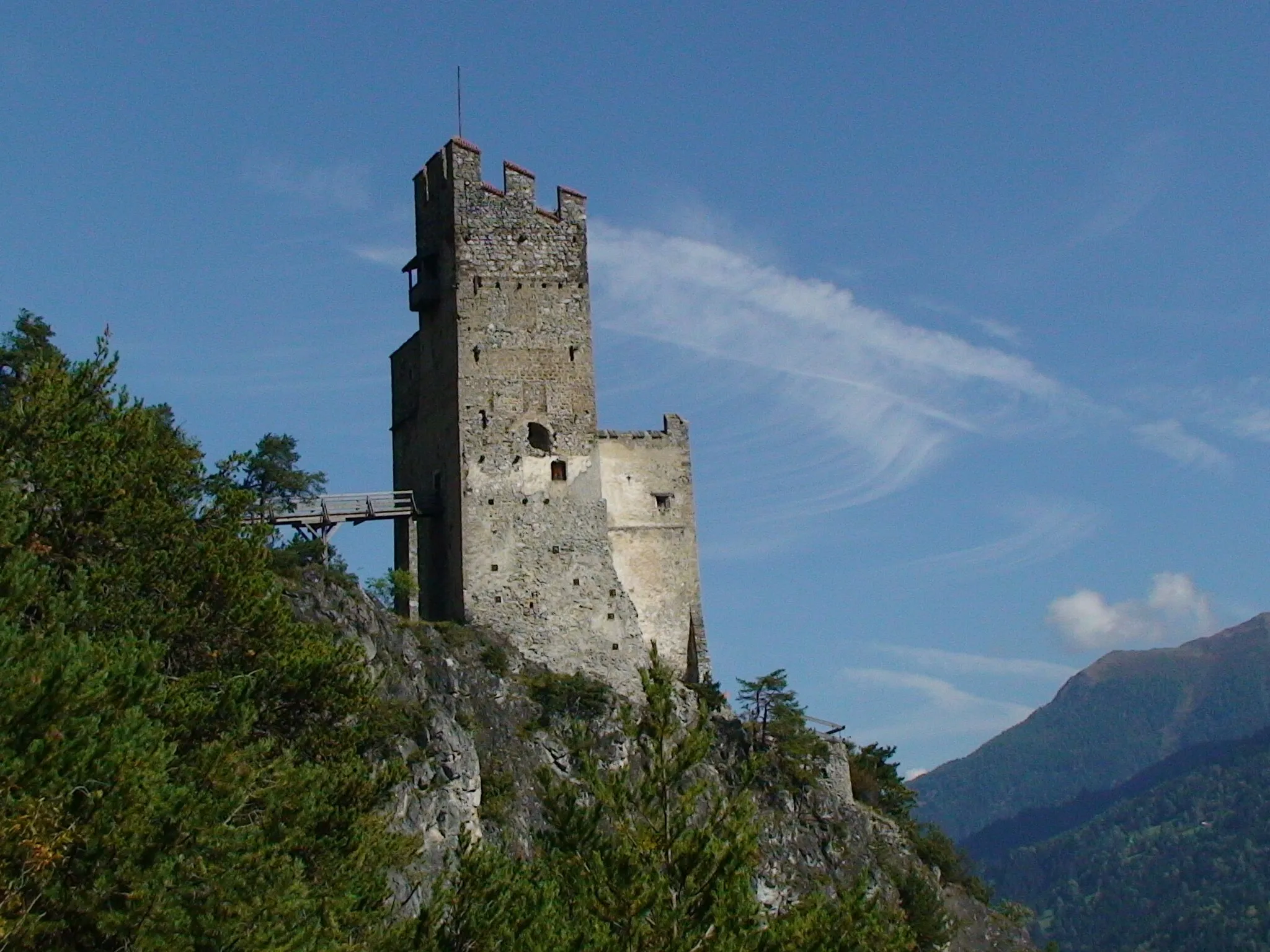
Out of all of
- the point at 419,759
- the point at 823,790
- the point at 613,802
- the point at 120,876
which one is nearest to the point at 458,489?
the point at 419,759

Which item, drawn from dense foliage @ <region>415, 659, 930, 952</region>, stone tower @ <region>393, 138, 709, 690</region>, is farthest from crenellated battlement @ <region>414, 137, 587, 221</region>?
dense foliage @ <region>415, 659, 930, 952</region>

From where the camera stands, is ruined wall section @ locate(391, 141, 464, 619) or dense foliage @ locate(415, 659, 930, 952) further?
ruined wall section @ locate(391, 141, 464, 619)

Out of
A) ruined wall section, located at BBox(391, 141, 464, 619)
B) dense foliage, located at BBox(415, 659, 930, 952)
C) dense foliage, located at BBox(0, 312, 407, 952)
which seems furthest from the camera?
ruined wall section, located at BBox(391, 141, 464, 619)

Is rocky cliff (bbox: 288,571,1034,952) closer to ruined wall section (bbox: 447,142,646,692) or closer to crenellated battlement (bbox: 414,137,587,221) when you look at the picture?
ruined wall section (bbox: 447,142,646,692)

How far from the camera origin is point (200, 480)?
3058 cm

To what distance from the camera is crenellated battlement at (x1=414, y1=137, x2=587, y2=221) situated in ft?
164

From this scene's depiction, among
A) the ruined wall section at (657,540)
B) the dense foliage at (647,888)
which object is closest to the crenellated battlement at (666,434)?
the ruined wall section at (657,540)

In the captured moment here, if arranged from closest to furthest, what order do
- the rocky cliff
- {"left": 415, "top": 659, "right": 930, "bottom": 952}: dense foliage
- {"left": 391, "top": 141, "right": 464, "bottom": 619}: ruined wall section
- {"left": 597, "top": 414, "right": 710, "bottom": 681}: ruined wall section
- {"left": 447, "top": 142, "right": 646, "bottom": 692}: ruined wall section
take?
{"left": 415, "top": 659, "right": 930, "bottom": 952}: dense foliage, the rocky cliff, {"left": 447, "top": 142, "right": 646, "bottom": 692}: ruined wall section, {"left": 391, "top": 141, "right": 464, "bottom": 619}: ruined wall section, {"left": 597, "top": 414, "right": 710, "bottom": 681}: ruined wall section

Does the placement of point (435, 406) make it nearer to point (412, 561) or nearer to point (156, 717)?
point (412, 561)

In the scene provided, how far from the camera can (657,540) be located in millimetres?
50375

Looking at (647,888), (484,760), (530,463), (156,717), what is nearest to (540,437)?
(530,463)

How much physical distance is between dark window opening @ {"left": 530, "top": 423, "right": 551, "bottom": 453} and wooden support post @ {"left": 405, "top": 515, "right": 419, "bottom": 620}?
4251 millimetres

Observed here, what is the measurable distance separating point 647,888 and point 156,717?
753cm

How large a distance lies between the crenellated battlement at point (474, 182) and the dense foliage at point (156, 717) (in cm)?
1895
